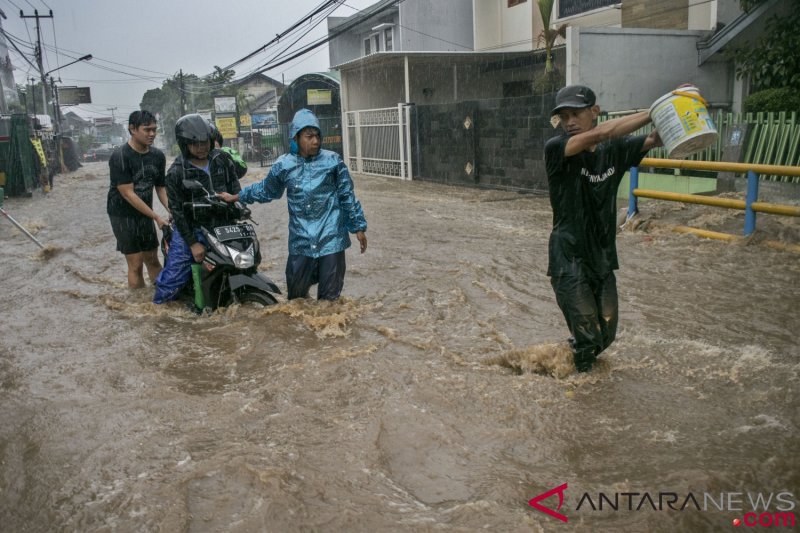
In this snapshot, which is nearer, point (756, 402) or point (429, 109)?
point (756, 402)

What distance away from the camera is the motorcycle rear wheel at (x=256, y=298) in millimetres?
5520

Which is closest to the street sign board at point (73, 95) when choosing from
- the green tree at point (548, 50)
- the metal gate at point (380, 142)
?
the metal gate at point (380, 142)

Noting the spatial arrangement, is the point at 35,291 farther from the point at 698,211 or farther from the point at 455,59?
the point at 455,59

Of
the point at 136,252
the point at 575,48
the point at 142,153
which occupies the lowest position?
the point at 136,252

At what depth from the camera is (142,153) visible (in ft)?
20.9

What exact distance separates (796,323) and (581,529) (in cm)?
358

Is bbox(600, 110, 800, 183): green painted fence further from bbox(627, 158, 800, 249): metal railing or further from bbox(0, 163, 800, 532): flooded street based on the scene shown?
bbox(0, 163, 800, 532): flooded street

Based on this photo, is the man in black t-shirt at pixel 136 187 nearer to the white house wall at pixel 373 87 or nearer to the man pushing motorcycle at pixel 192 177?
the man pushing motorcycle at pixel 192 177

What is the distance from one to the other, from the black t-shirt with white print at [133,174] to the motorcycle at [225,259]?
3.72ft

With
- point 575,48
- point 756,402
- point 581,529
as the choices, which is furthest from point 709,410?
point 575,48

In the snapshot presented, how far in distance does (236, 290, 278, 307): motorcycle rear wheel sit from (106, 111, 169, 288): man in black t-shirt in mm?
1076

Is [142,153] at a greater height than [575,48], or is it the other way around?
[575,48]

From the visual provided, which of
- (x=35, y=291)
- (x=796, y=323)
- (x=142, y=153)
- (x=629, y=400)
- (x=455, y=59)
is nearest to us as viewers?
(x=629, y=400)

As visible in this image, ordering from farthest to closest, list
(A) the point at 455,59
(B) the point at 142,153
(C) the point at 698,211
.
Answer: (A) the point at 455,59 → (C) the point at 698,211 → (B) the point at 142,153
